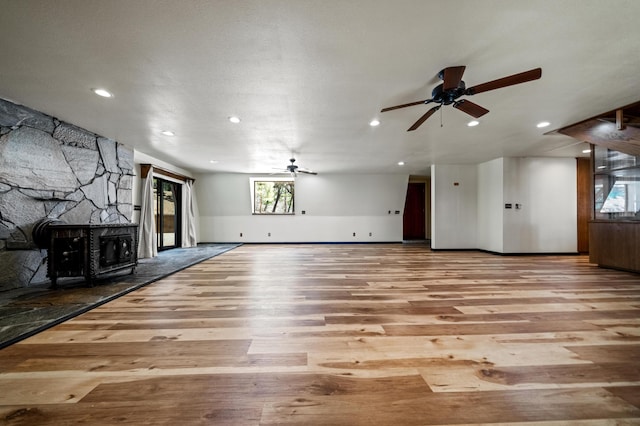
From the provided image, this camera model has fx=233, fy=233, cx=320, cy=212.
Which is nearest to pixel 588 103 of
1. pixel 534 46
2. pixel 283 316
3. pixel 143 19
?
pixel 534 46

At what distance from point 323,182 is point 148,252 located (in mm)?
5485

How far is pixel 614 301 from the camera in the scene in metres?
2.63

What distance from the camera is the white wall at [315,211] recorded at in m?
8.41

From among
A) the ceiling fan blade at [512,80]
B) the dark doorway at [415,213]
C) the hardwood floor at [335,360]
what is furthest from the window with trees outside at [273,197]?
the ceiling fan blade at [512,80]

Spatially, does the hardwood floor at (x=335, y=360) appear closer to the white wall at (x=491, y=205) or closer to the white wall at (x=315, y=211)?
the white wall at (x=491, y=205)

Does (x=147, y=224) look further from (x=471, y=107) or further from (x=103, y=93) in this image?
(x=471, y=107)

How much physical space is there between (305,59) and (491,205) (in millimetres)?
6560

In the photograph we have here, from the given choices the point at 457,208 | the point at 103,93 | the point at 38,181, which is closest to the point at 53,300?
the point at 38,181

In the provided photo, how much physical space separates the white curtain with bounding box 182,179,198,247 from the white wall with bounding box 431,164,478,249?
7662 millimetres

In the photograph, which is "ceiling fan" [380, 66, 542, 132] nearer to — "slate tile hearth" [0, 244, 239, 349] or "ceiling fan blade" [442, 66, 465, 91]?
"ceiling fan blade" [442, 66, 465, 91]

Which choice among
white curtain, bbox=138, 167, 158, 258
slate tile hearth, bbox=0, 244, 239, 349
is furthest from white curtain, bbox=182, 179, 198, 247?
slate tile hearth, bbox=0, 244, 239, 349

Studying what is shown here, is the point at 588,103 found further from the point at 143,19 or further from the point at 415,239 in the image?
the point at 415,239

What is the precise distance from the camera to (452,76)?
2227 millimetres

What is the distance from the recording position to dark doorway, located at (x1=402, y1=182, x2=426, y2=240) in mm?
10125
